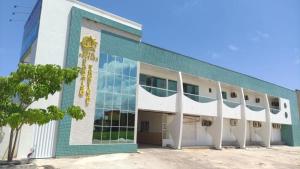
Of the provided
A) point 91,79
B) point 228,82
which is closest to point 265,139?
point 228,82

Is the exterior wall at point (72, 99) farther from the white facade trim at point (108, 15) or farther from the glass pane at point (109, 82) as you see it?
the glass pane at point (109, 82)

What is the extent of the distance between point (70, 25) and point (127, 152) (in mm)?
9761

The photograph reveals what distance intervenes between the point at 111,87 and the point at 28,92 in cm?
707

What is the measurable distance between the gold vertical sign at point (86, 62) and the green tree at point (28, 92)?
430 cm

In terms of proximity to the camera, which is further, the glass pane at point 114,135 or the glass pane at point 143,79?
the glass pane at point 143,79

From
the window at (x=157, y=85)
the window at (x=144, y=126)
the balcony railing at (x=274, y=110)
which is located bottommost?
the window at (x=144, y=126)

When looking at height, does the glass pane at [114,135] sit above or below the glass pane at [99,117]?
below

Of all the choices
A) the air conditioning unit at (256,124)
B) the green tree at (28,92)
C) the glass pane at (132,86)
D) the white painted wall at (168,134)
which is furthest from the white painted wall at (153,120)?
the air conditioning unit at (256,124)

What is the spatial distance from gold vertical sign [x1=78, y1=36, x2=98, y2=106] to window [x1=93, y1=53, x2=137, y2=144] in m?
0.69

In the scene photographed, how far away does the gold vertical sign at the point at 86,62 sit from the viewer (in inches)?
633

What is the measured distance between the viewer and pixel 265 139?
107 feet

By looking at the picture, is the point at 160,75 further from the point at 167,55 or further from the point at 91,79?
the point at 91,79

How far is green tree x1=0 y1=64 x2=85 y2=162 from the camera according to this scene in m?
10.4

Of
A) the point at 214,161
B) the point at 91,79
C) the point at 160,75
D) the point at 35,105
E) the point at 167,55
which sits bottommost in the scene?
the point at 214,161
